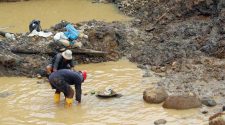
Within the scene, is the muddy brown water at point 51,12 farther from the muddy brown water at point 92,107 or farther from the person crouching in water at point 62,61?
the person crouching in water at point 62,61

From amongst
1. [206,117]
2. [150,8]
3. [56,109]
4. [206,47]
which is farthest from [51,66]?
[150,8]

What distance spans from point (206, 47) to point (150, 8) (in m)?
6.42

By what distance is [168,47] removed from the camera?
13000 mm

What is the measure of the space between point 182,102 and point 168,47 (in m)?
4.09

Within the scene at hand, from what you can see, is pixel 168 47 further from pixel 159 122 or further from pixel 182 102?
pixel 159 122

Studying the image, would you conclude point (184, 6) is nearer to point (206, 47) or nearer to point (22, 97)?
point (206, 47)

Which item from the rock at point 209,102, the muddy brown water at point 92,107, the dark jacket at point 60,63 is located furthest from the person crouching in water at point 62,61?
the rock at point 209,102

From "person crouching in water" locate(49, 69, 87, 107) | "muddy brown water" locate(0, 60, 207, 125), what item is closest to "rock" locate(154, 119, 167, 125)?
"muddy brown water" locate(0, 60, 207, 125)

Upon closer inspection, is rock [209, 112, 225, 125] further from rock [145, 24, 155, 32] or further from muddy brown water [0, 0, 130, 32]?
muddy brown water [0, 0, 130, 32]

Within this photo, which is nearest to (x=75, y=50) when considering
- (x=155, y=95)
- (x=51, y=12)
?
(x=155, y=95)

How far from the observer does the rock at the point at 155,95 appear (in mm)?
9492

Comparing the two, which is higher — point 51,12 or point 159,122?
point 51,12

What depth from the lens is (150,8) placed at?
60.6 feet

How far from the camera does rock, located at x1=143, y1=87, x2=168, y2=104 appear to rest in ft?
31.1
